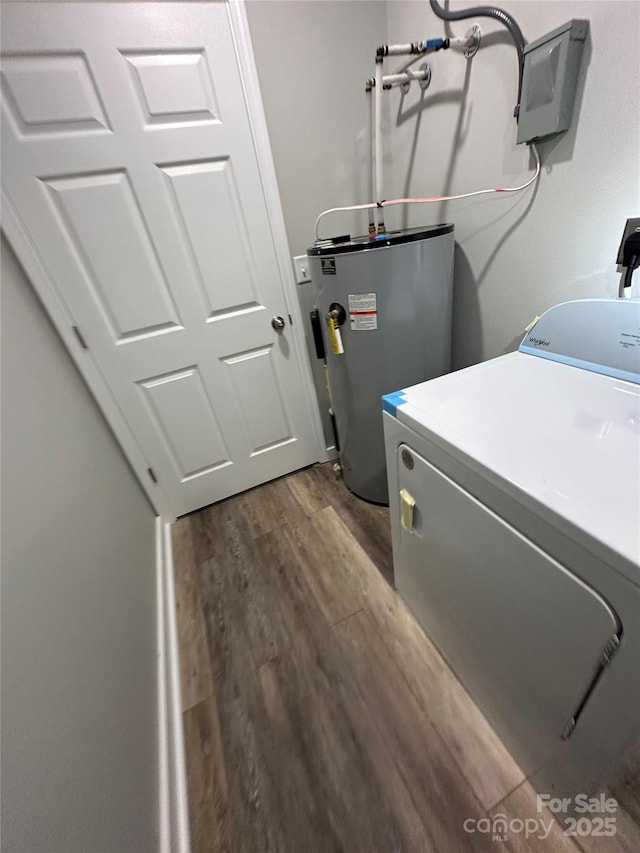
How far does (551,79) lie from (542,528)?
1.05 m

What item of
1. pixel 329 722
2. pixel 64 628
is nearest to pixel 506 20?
pixel 64 628

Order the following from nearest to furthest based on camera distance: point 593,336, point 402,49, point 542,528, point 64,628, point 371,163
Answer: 1. point 542,528
2. point 64,628
3. point 593,336
4. point 402,49
5. point 371,163

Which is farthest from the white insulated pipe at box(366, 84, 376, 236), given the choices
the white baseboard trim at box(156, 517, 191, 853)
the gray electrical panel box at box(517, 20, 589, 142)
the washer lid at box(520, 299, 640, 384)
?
the white baseboard trim at box(156, 517, 191, 853)

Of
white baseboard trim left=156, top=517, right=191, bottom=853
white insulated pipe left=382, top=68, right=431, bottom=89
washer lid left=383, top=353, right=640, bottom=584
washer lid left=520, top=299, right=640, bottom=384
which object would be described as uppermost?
white insulated pipe left=382, top=68, right=431, bottom=89

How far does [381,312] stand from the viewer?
114cm

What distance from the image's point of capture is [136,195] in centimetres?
118

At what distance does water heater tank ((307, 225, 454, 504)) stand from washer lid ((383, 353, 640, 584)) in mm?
404

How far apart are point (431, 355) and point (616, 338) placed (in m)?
0.57

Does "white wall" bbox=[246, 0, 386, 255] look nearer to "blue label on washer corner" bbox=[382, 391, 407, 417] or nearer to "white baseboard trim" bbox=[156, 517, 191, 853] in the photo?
"blue label on washer corner" bbox=[382, 391, 407, 417]

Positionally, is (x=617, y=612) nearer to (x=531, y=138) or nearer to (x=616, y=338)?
(x=616, y=338)

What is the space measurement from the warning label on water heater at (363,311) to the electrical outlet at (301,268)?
465 mm

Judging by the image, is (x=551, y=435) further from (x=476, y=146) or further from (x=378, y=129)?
(x=378, y=129)

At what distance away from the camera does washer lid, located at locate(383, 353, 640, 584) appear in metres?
0.43

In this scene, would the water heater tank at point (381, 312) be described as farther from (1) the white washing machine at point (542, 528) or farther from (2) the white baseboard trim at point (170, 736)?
(2) the white baseboard trim at point (170, 736)
